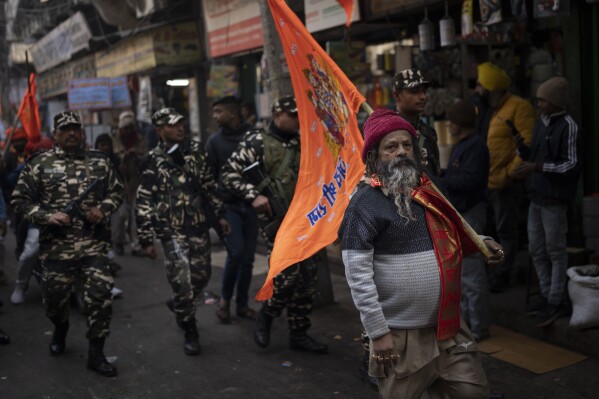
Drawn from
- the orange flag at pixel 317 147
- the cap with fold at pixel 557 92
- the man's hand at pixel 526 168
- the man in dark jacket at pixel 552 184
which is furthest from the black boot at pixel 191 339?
the cap with fold at pixel 557 92

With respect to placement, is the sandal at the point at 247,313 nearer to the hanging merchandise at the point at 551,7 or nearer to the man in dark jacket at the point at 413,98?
the man in dark jacket at the point at 413,98

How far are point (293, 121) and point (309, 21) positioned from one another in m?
4.10

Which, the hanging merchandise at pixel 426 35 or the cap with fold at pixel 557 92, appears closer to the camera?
the cap with fold at pixel 557 92

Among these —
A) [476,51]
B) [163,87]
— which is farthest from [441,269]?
[163,87]

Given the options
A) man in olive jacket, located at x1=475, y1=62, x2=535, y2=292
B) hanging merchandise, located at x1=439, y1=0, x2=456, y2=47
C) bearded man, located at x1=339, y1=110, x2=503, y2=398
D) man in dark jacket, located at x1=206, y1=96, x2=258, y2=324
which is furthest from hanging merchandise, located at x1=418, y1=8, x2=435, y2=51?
bearded man, located at x1=339, y1=110, x2=503, y2=398

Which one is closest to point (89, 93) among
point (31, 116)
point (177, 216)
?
point (31, 116)

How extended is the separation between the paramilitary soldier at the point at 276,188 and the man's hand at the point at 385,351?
8.48 feet

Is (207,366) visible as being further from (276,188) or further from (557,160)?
(557,160)

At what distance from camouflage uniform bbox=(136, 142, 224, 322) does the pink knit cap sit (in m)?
2.99

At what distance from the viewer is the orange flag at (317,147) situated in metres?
4.48

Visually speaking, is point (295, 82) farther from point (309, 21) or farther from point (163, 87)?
point (163, 87)

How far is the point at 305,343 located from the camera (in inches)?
240

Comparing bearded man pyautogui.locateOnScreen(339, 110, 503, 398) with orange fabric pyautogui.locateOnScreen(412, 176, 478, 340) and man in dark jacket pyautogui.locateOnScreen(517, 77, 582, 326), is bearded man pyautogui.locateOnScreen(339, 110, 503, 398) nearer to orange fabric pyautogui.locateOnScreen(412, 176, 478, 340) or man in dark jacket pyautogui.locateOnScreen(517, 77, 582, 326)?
orange fabric pyautogui.locateOnScreen(412, 176, 478, 340)

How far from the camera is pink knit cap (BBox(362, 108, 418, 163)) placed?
351 cm
